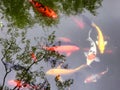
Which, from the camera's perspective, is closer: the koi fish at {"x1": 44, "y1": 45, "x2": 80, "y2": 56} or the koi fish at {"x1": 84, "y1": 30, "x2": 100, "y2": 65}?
the koi fish at {"x1": 44, "y1": 45, "x2": 80, "y2": 56}

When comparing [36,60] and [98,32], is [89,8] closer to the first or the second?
[98,32]

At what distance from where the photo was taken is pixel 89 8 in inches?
642

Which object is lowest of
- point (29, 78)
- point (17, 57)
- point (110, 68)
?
point (29, 78)

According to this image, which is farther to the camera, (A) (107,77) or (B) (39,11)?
(A) (107,77)

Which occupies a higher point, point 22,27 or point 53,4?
point 53,4

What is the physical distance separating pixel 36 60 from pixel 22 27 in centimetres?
215

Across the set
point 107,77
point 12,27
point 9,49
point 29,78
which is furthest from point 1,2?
point 107,77

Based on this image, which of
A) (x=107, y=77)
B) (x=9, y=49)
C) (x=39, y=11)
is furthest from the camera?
(x=107, y=77)

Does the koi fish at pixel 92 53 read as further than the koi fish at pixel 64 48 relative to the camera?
Yes

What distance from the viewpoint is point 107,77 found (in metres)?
18.5

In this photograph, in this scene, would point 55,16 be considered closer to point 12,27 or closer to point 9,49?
point 12,27

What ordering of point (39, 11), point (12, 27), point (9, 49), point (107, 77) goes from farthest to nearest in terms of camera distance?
point (107, 77)
point (39, 11)
point (12, 27)
point (9, 49)

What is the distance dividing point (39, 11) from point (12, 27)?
1.92m

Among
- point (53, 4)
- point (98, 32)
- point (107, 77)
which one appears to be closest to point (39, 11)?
point (53, 4)
